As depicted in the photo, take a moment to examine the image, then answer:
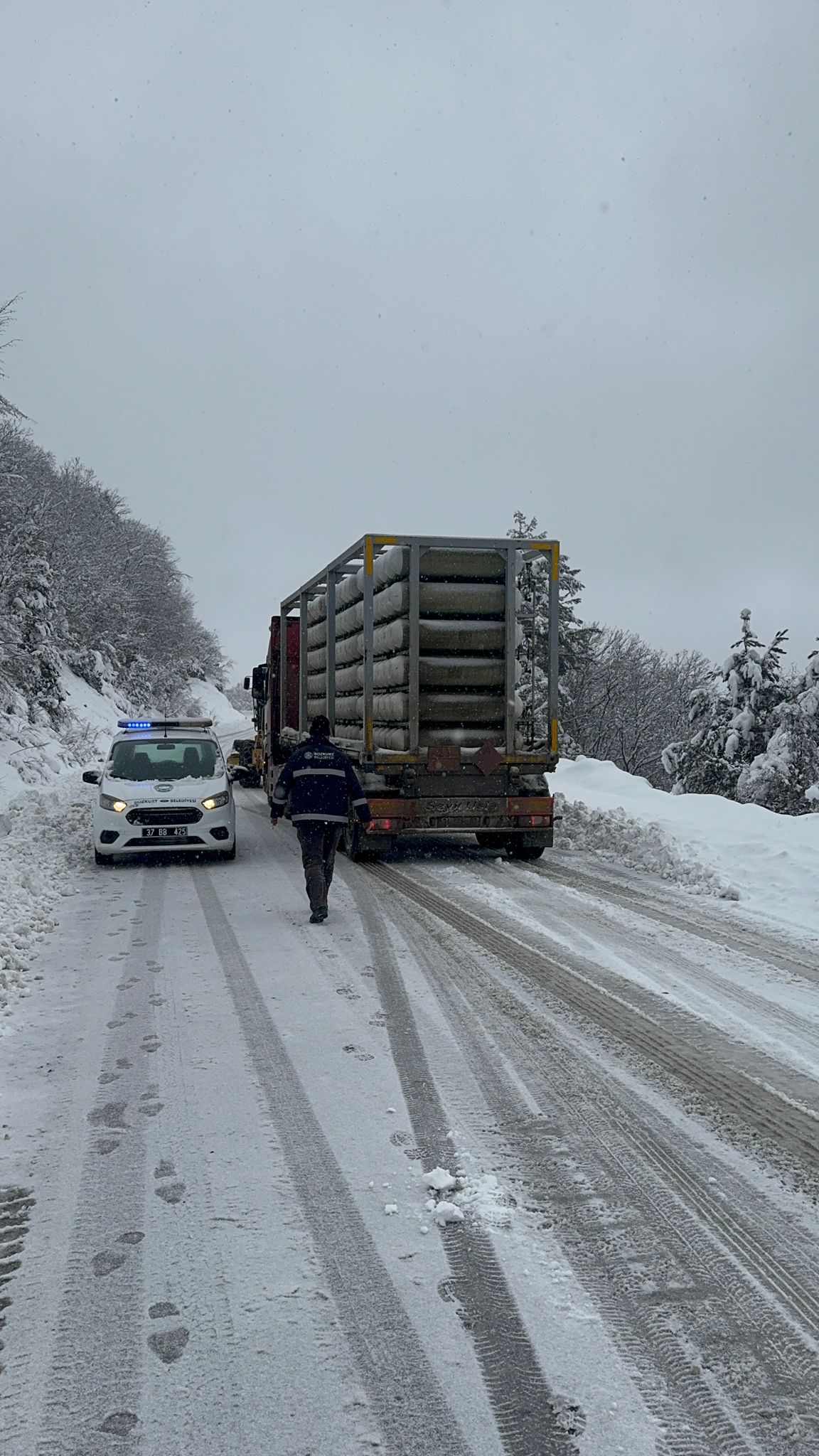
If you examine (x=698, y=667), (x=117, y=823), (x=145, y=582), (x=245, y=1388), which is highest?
(x=145, y=582)

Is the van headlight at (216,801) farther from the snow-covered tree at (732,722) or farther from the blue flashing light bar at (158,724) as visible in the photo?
the snow-covered tree at (732,722)

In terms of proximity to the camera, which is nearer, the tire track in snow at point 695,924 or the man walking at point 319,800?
the tire track in snow at point 695,924

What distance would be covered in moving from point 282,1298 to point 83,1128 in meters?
1.73

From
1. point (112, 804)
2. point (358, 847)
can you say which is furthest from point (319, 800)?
point (112, 804)

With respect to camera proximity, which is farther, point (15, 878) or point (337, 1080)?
point (15, 878)

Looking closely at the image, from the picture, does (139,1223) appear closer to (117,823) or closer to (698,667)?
(117,823)

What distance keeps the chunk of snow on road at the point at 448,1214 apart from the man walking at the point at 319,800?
213 inches

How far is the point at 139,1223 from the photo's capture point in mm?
3836

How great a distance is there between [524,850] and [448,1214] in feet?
30.6

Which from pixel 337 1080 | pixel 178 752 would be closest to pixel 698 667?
pixel 178 752

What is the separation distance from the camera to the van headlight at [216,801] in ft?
42.0

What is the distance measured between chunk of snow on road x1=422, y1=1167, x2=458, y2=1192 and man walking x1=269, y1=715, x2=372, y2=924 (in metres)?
5.14

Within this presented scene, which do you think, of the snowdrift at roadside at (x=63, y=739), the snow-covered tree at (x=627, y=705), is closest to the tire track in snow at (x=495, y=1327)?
the snowdrift at roadside at (x=63, y=739)

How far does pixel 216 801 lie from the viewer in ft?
42.4
